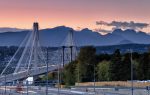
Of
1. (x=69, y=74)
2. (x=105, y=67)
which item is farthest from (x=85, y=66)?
(x=105, y=67)

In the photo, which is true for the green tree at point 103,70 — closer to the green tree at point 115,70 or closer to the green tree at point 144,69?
the green tree at point 115,70

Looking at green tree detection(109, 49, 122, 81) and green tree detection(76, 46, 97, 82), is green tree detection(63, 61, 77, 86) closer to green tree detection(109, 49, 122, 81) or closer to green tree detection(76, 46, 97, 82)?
green tree detection(76, 46, 97, 82)

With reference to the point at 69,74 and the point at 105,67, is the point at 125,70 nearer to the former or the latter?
the point at 105,67

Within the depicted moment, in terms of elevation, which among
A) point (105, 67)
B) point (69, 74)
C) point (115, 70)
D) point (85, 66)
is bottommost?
point (69, 74)

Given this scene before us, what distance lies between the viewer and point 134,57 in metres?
123

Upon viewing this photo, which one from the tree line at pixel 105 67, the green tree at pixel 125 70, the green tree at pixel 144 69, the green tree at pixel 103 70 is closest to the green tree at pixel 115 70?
the tree line at pixel 105 67

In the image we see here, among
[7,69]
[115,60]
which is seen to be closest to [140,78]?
[115,60]

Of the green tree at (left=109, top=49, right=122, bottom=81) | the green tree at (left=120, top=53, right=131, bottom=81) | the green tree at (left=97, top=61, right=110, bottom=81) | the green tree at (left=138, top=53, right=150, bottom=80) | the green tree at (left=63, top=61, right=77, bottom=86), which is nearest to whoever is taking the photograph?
the green tree at (left=138, top=53, right=150, bottom=80)

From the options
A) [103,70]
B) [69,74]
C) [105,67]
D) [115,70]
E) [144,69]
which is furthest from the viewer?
[69,74]

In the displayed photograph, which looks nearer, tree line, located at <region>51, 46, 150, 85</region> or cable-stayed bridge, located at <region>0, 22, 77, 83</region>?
tree line, located at <region>51, 46, 150, 85</region>

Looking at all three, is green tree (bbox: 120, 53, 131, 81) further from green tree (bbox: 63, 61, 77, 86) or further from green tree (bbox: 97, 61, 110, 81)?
green tree (bbox: 63, 61, 77, 86)

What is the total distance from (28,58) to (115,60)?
23.3 metres

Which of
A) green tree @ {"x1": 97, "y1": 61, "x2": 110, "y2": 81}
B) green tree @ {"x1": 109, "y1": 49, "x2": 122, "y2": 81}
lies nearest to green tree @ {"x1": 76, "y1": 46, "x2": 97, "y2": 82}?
green tree @ {"x1": 97, "y1": 61, "x2": 110, "y2": 81}

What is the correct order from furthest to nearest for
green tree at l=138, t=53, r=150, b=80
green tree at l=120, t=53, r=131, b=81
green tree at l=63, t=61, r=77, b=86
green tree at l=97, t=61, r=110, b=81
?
green tree at l=63, t=61, r=77, b=86, green tree at l=97, t=61, r=110, b=81, green tree at l=120, t=53, r=131, b=81, green tree at l=138, t=53, r=150, b=80
